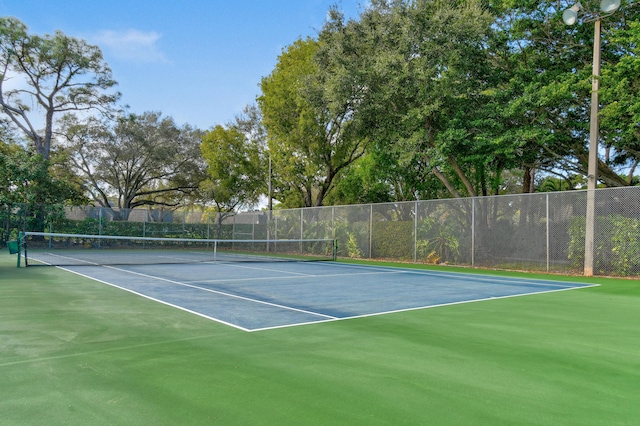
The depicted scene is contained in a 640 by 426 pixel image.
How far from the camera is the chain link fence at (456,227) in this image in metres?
12.6

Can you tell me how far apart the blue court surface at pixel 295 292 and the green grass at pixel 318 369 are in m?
0.52

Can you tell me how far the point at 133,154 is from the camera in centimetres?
3428

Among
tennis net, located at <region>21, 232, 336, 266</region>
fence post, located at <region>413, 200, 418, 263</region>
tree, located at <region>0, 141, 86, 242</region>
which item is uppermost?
tree, located at <region>0, 141, 86, 242</region>

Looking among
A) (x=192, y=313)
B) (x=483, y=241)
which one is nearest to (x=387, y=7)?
(x=483, y=241)

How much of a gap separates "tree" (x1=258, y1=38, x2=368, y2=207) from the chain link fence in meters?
3.46

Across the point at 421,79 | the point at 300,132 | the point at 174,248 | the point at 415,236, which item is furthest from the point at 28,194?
the point at 421,79

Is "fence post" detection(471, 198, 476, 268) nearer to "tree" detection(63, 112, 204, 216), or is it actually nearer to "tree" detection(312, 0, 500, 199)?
"tree" detection(312, 0, 500, 199)

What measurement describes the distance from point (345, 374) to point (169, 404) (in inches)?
53.9

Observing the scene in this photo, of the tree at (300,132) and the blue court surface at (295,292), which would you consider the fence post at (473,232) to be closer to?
the blue court surface at (295,292)

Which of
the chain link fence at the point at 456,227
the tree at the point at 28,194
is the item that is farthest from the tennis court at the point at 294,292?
the tree at the point at 28,194

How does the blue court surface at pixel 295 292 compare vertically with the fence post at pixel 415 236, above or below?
below

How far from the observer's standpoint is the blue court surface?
6094 millimetres

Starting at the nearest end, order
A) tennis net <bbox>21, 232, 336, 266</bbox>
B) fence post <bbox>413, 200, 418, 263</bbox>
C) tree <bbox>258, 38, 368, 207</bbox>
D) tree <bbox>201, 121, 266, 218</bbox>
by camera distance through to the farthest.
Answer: fence post <bbox>413, 200, 418, 263</bbox>, tennis net <bbox>21, 232, 336, 266</bbox>, tree <bbox>258, 38, 368, 207</bbox>, tree <bbox>201, 121, 266, 218</bbox>

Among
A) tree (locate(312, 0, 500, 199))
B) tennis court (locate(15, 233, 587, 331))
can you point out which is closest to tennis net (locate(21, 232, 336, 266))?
tree (locate(312, 0, 500, 199))
